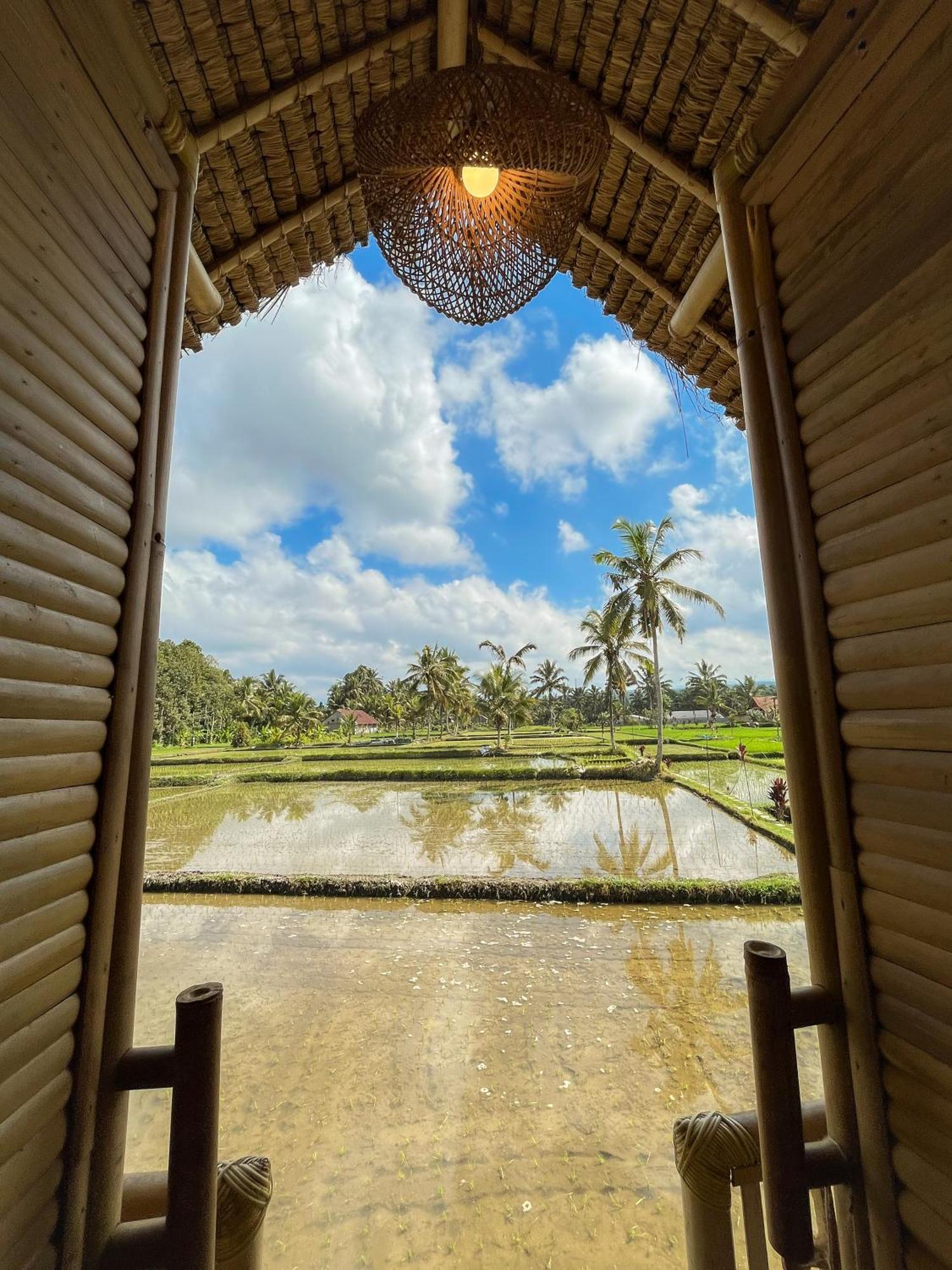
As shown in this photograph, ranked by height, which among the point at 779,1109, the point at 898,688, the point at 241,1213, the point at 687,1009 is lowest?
the point at 687,1009

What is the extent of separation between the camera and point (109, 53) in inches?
51.3

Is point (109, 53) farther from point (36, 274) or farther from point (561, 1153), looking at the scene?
point (561, 1153)

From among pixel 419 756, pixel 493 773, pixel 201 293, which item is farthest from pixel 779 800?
pixel 419 756

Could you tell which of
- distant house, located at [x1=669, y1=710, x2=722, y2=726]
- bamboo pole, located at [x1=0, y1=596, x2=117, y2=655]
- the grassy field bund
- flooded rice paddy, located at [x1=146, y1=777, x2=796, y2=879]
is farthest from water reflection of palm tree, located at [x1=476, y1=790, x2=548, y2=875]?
distant house, located at [x1=669, y1=710, x2=722, y2=726]

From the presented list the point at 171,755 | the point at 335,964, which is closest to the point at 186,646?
the point at 171,755

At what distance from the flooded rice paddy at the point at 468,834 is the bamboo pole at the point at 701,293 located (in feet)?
27.1

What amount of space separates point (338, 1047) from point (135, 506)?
16.2 ft

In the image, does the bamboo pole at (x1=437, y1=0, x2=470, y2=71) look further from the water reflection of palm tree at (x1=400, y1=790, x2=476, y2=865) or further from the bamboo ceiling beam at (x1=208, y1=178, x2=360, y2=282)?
the water reflection of palm tree at (x1=400, y1=790, x2=476, y2=865)

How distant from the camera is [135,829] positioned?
1.32 meters

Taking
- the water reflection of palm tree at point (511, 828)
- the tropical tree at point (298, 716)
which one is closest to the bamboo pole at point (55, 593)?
the water reflection of palm tree at point (511, 828)

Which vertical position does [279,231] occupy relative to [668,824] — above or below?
above

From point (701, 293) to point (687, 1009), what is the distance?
583 cm

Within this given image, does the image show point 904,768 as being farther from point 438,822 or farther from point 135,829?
point 438,822

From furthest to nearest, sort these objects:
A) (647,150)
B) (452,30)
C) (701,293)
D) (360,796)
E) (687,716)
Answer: (687,716) → (360,796) → (701,293) → (647,150) → (452,30)
